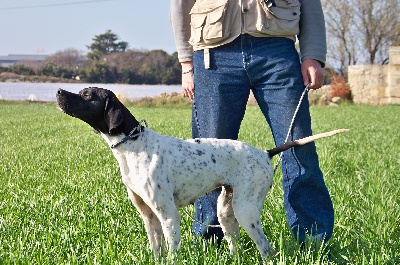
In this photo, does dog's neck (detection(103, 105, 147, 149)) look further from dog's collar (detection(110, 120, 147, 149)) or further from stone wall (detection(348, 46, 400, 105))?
stone wall (detection(348, 46, 400, 105))

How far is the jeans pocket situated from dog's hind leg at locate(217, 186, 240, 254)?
1.13 meters

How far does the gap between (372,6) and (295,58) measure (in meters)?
41.1

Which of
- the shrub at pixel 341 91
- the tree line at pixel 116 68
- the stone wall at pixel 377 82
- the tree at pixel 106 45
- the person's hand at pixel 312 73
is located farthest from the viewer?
the tree at pixel 106 45

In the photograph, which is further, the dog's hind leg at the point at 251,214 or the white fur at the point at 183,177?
the dog's hind leg at the point at 251,214

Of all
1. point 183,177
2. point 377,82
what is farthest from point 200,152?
point 377,82

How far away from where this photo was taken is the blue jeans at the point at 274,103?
160 inches

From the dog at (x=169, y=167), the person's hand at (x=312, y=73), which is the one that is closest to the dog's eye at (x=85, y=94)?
the dog at (x=169, y=167)

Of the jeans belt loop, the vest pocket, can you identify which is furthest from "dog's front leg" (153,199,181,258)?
→ the vest pocket

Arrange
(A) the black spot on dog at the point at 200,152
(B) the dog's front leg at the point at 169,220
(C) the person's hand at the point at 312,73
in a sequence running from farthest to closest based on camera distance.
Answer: (C) the person's hand at the point at 312,73 → (A) the black spot on dog at the point at 200,152 → (B) the dog's front leg at the point at 169,220

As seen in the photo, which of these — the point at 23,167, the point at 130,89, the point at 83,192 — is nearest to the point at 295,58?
the point at 83,192

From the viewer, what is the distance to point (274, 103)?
4.15 metres

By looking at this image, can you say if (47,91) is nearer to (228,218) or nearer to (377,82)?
(377,82)

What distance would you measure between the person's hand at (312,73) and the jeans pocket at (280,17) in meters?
0.24

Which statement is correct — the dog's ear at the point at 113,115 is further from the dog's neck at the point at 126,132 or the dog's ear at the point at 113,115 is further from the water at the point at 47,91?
the water at the point at 47,91
